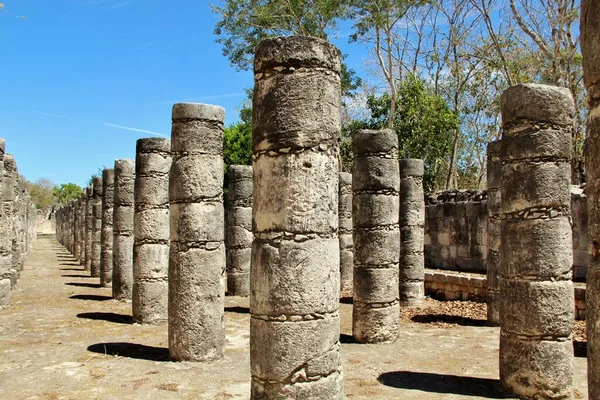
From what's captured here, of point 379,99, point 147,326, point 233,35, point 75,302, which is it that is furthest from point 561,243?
point 233,35

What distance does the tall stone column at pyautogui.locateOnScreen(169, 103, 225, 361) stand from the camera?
8.56 m

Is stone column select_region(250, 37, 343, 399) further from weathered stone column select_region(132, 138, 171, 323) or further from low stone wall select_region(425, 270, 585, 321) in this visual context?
low stone wall select_region(425, 270, 585, 321)

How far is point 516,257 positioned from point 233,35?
24.9 meters

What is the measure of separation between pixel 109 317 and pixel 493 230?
26.5 feet

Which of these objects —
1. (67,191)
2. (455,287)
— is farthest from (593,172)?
(67,191)

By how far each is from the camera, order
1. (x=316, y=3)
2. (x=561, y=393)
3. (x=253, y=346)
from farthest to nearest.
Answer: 1. (x=316, y=3)
2. (x=561, y=393)
3. (x=253, y=346)

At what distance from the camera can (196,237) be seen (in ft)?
28.7

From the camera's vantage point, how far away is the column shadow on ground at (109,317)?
11807 mm

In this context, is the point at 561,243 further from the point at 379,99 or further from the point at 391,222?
the point at 379,99

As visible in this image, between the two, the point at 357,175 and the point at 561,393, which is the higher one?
the point at 357,175

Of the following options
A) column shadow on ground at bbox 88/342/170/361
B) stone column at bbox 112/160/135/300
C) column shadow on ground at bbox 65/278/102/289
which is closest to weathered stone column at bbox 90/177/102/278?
column shadow on ground at bbox 65/278/102/289

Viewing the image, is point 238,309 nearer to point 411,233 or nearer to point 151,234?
point 151,234

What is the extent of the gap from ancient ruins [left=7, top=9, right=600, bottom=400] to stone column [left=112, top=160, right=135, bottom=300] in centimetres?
255

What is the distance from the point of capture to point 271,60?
5906mm
